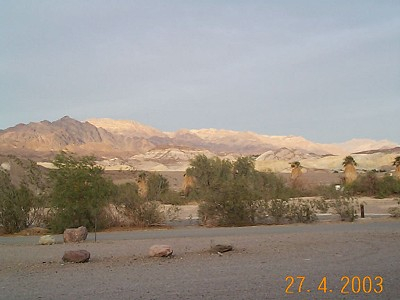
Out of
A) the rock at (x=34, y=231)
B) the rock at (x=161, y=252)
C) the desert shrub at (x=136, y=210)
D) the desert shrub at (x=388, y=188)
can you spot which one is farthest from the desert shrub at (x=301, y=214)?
the desert shrub at (x=388, y=188)

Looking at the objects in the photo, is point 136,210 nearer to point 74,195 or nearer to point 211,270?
point 74,195

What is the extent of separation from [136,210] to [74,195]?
4560mm

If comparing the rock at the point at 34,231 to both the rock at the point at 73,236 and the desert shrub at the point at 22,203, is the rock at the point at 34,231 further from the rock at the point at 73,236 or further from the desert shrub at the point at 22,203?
the rock at the point at 73,236

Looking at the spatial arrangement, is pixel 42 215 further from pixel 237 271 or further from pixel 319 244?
pixel 237 271

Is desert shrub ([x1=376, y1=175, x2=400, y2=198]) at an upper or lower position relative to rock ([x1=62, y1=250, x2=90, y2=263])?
lower

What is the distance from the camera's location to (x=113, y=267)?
16.2 m

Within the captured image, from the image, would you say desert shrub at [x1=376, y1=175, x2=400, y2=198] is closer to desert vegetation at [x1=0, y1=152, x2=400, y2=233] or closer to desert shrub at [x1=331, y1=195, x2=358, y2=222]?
desert vegetation at [x1=0, y1=152, x2=400, y2=233]

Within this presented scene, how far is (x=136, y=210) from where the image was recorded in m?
36.4

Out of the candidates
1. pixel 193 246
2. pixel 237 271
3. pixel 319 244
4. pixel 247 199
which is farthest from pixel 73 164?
pixel 237 271

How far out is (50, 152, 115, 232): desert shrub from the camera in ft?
109

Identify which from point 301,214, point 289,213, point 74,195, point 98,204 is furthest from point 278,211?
point 74,195

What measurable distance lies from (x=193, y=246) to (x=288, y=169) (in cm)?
10035

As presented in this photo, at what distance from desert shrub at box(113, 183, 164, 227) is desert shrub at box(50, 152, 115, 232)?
2.17 m

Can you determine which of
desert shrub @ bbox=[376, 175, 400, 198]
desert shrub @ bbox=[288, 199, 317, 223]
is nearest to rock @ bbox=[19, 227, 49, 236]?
desert shrub @ bbox=[288, 199, 317, 223]
